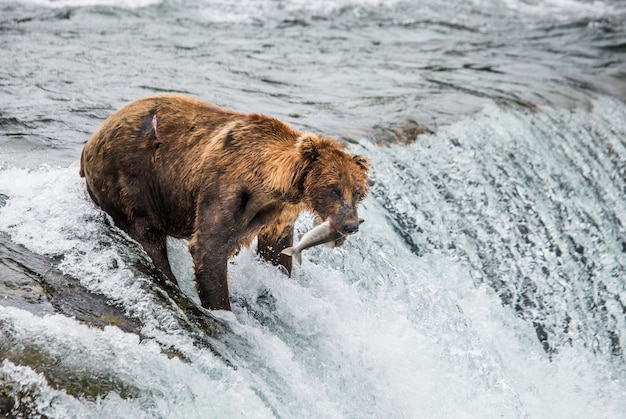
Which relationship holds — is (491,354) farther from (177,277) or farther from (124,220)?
(124,220)

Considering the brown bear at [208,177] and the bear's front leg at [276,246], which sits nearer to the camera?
the brown bear at [208,177]

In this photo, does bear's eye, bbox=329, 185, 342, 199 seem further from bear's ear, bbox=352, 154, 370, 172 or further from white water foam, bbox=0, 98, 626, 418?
white water foam, bbox=0, 98, 626, 418

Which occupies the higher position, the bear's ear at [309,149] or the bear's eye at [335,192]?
the bear's ear at [309,149]

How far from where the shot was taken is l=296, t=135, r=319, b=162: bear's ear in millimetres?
3760

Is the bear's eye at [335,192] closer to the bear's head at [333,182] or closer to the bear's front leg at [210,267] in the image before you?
the bear's head at [333,182]

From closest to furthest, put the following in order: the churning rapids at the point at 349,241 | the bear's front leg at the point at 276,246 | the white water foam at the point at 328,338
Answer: the white water foam at the point at 328,338 → the churning rapids at the point at 349,241 → the bear's front leg at the point at 276,246

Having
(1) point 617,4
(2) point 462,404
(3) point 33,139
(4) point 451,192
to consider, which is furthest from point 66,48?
(1) point 617,4

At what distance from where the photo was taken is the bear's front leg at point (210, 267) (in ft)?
12.8

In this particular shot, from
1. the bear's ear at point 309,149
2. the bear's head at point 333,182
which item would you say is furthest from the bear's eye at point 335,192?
the bear's ear at point 309,149

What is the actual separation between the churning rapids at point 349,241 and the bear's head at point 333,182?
834 millimetres

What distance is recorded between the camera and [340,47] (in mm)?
10430

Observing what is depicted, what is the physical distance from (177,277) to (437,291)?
6.56 ft

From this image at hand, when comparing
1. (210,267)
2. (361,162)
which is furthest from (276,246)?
(361,162)

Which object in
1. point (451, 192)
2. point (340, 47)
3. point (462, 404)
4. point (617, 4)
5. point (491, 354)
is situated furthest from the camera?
point (617, 4)
